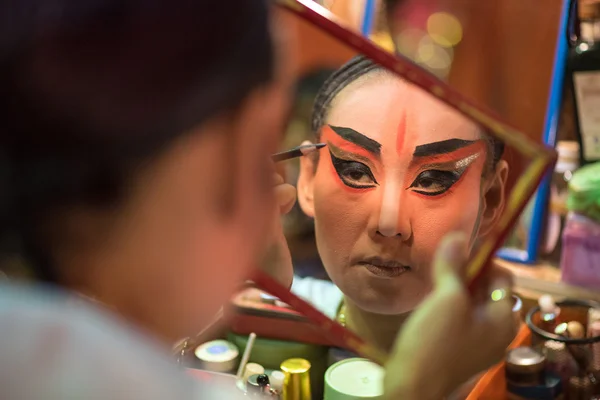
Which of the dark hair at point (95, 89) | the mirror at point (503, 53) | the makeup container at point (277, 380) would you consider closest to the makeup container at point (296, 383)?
the makeup container at point (277, 380)

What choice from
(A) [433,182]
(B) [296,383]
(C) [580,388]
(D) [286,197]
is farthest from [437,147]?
(C) [580,388]

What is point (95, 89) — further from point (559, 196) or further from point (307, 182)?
point (559, 196)

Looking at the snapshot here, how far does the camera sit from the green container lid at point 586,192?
79cm

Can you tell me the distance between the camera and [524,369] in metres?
0.70

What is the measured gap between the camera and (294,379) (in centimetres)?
64

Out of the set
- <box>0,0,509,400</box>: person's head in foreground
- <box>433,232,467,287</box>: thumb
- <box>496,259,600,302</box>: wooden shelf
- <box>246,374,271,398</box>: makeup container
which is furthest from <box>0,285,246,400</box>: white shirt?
<box>496,259,600,302</box>: wooden shelf

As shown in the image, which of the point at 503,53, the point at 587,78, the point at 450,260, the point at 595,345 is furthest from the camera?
the point at 503,53

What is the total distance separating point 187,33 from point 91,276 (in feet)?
0.38

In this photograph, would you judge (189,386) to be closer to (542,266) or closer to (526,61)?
(542,266)

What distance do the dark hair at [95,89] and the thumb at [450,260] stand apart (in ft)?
0.90

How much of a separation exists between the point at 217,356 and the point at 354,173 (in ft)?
0.90

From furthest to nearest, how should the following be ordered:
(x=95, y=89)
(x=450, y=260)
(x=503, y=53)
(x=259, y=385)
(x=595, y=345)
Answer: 1. (x=503, y=53)
2. (x=595, y=345)
3. (x=259, y=385)
4. (x=450, y=260)
5. (x=95, y=89)

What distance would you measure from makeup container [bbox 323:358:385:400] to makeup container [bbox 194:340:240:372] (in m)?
0.12

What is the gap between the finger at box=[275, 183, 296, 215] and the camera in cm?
55
